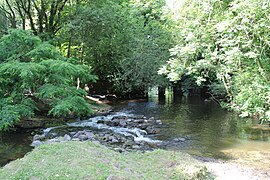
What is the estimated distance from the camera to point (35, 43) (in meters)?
11.1

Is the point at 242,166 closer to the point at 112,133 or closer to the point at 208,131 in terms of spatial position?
the point at 208,131

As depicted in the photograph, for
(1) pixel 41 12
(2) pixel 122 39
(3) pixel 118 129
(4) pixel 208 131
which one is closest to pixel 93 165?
(3) pixel 118 129

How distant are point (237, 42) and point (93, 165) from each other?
4456 millimetres

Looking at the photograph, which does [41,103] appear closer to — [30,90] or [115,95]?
[30,90]

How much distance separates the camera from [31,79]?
966 centimetres

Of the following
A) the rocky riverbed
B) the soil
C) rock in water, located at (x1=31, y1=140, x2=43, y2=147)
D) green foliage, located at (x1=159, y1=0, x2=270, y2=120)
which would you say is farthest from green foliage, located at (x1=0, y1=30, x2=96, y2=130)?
the soil

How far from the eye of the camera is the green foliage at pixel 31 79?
31.3ft

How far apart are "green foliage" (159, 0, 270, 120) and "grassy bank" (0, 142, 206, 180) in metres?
2.23

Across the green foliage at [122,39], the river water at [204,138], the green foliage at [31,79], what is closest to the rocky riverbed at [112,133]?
the river water at [204,138]

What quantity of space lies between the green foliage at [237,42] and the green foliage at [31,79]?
12.5 ft

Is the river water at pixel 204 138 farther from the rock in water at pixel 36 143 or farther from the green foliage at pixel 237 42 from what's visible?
the green foliage at pixel 237 42

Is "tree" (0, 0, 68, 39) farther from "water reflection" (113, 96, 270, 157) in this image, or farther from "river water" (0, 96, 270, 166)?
"water reflection" (113, 96, 270, 157)

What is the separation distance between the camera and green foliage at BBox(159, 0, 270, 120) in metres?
6.17

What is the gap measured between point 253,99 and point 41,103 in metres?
10.4
